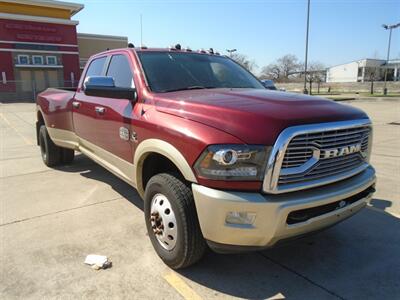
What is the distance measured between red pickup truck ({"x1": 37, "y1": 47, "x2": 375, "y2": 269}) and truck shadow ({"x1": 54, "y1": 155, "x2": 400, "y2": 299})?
36cm

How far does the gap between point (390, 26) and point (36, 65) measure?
42502 mm

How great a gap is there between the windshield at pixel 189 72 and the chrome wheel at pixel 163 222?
1.17 metres

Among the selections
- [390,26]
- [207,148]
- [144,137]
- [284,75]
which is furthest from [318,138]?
[284,75]

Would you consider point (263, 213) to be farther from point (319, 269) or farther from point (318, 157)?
point (319, 269)

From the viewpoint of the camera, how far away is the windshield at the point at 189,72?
12.8 feet

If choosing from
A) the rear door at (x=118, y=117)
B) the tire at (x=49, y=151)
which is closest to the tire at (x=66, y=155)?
the tire at (x=49, y=151)

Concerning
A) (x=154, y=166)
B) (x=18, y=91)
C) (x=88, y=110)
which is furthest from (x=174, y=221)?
(x=18, y=91)

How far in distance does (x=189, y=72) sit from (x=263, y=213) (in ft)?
7.13

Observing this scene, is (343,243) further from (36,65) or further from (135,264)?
(36,65)

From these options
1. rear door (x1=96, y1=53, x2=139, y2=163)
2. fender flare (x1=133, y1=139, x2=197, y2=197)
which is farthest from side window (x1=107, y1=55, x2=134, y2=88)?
fender flare (x1=133, y1=139, x2=197, y2=197)

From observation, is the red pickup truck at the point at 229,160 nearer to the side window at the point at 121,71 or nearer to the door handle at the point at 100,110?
the side window at the point at 121,71

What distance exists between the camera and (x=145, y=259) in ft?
11.4

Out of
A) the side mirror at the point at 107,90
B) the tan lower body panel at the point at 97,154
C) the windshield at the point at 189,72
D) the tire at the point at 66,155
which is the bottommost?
the tire at the point at 66,155

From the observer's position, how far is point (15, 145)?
9688mm
